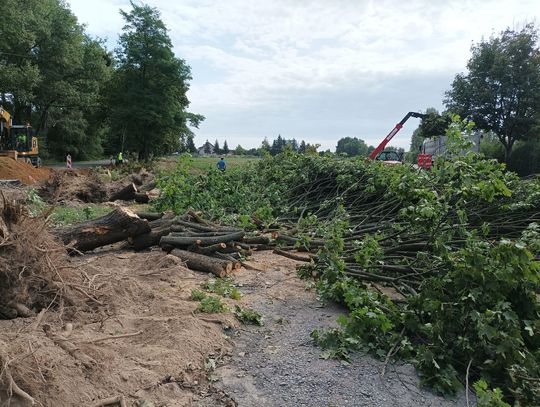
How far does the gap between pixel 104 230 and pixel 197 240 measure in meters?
1.22

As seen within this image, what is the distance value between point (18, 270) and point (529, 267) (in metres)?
3.69

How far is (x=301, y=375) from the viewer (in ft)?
10.1

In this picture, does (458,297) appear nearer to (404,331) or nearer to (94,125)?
(404,331)

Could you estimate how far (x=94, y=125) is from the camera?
44625 mm

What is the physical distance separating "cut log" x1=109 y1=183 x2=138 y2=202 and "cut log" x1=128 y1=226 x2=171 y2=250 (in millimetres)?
6116

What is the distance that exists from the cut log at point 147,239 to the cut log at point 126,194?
6116mm

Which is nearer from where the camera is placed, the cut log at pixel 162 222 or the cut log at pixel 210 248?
the cut log at pixel 210 248

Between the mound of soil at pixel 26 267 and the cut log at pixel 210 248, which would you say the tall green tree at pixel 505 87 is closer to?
the cut log at pixel 210 248

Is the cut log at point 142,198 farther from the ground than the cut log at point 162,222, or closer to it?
closer to it

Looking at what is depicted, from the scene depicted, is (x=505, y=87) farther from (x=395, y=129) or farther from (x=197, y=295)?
(x=197, y=295)

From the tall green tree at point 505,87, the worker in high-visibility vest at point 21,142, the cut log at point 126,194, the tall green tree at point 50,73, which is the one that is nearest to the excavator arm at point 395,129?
the tall green tree at point 505,87

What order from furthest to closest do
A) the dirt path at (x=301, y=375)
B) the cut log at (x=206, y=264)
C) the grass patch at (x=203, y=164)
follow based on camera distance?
the grass patch at (x=203, y=164)
the cut log at (x=206, y=264)
the dirt path at (x=301, y=375)

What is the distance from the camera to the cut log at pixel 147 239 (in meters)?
6.31

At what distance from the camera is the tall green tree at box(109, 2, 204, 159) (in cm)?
3269
